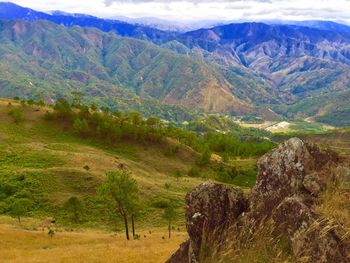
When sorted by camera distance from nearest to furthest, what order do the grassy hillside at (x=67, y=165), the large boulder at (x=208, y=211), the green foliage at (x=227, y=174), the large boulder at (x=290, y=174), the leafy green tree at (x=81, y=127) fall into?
1. the large boulder at (x=208, y=211)
2. the large boulder at (x=290, y=174)
3. the grassy hillside at (x=67, y=165)
4. the green foliage at (x=227, y=174)
5. the leafy green tree at (x=81, y=127)

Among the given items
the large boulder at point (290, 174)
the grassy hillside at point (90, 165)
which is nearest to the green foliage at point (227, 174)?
the grassy hillside at point (90, 165)

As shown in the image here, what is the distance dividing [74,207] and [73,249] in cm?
4417

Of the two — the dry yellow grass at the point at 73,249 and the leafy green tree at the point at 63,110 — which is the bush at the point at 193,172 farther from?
the dry yellow grass at the point at 73,249

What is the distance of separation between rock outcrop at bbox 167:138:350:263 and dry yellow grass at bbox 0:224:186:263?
1574 centimetres

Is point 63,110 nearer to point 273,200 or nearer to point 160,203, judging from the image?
point 160,203

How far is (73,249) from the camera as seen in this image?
5012cm

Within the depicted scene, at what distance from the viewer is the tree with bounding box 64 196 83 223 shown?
92125mm

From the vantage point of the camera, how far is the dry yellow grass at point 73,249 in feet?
125

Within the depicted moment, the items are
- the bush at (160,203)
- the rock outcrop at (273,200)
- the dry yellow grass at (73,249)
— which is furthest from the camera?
the bush at (160,203)

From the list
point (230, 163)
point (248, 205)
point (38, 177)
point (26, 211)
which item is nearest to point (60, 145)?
point (38, 177)

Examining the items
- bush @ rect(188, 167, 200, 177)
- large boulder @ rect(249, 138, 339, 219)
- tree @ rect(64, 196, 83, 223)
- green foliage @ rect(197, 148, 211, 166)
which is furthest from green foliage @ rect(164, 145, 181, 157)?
large boulder @ rect(249, 138, 339, 219)

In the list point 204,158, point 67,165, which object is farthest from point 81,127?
point 204,158

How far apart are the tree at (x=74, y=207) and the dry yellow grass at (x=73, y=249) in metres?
22.1

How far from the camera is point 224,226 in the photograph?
64.8 feet
